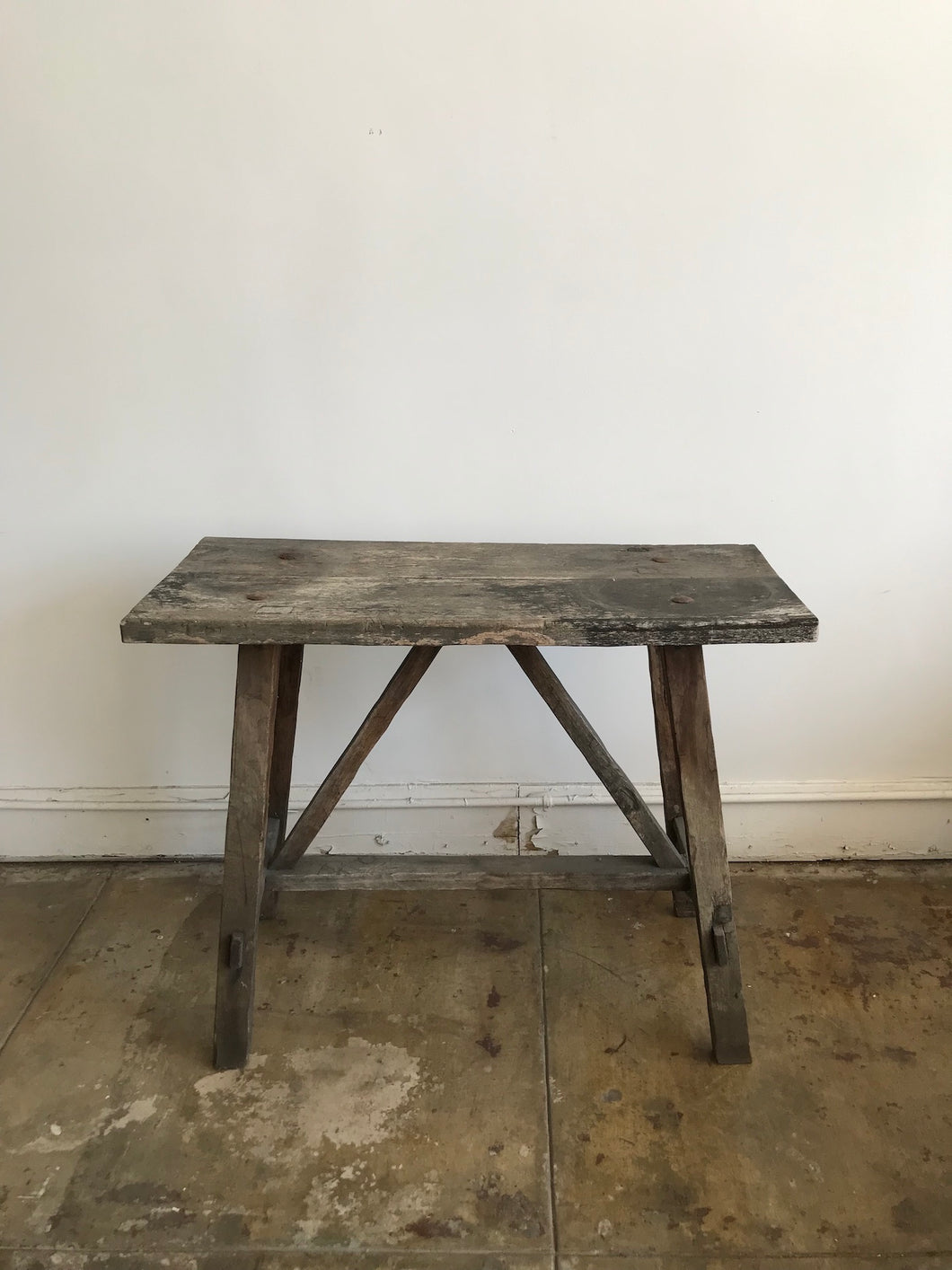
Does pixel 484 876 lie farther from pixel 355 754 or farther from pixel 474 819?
pixel 474 819

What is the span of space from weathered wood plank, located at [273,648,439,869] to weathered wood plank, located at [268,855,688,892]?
0.19 feet

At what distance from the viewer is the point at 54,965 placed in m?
2.04

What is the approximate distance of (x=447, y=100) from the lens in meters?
1.82

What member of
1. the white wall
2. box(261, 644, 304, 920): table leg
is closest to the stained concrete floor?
box(261, 644, 304, 920): table leg

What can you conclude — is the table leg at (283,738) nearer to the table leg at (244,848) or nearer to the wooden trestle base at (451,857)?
the wooden trestle base at (451,857)

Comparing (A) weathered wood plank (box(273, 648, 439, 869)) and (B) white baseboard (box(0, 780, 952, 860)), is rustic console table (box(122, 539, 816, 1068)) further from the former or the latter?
(B) white baseboard (box(0, 780, 952, 860))

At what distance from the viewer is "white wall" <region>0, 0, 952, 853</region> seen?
5.91ft

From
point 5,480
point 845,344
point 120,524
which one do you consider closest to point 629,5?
point 845,344

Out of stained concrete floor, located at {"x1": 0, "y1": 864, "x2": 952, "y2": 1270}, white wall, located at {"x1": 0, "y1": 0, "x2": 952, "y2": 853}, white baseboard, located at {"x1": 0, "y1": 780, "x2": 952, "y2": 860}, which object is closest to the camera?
stained concrete floor, located at {"x1": 0, "y1": 864, "x2": 952, "y2": 1270}

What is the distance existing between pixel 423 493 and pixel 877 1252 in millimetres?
1586

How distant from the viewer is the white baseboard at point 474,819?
7.57 feet

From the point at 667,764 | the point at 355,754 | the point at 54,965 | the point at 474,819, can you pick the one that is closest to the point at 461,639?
the point at 355,754

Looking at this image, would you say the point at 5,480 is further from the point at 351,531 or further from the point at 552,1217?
the point at 552,1217

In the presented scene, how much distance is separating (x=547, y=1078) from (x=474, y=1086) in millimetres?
138
